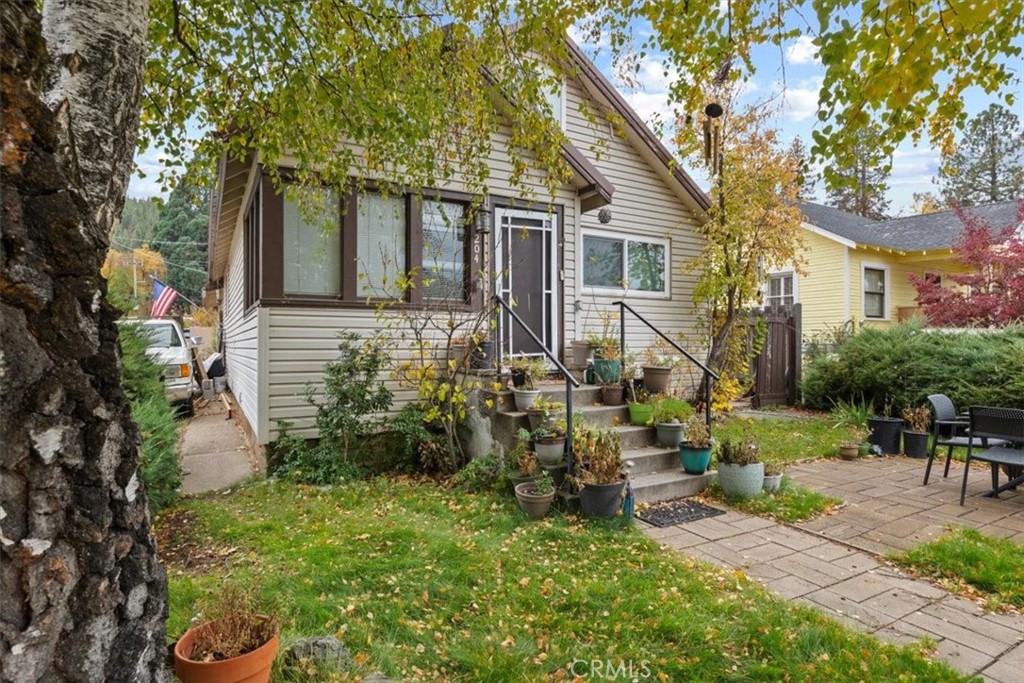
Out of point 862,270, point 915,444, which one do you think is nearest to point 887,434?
point 915,444

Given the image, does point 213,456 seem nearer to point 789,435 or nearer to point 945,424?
point 789,435

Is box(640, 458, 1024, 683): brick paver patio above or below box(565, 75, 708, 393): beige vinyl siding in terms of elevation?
below

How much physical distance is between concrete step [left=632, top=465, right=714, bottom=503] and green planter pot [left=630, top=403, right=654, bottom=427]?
0.64m

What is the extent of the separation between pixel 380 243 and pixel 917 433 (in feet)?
24.5

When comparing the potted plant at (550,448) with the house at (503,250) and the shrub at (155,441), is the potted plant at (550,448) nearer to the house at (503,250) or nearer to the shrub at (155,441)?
the house at (503,250)

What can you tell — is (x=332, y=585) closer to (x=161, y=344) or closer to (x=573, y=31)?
(x=573, y=31)

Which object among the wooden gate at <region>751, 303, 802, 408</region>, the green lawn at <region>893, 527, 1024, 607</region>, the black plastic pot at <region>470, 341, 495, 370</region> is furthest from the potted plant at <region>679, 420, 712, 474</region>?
the wooden gate at <region>751, 303, 802, 408</region>

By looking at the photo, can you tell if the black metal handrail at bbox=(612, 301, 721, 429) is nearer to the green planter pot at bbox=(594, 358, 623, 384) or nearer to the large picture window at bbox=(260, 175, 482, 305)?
the green planter pot at bbox=(594, 358, 623, 384)

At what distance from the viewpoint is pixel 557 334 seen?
793cm

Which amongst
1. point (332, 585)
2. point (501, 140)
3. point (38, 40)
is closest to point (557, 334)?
point (501, 140)

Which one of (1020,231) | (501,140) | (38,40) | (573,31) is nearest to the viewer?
(38,40)

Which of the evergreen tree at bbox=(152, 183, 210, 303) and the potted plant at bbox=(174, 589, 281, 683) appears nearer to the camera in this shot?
the potted plant at bbox=(174, 589, 281, 683)

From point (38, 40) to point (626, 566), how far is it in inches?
147

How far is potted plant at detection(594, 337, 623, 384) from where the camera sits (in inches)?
259
